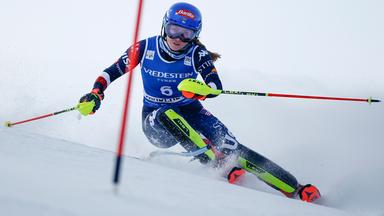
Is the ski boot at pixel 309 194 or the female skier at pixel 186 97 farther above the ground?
the female skier at pixel 186 97

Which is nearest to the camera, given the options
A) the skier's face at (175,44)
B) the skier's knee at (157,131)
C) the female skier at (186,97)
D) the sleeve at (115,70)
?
the female skier at (186,97)

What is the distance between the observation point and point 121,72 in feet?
15.1

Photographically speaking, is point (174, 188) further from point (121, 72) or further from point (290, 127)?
point (290, 127)

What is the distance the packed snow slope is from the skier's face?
1920 mm

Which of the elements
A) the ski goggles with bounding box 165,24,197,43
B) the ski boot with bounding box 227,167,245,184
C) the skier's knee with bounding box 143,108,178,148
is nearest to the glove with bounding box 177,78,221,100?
the skier's knee with bounding box 143,108,178,148

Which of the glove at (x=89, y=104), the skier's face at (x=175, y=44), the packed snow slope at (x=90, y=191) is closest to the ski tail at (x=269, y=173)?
the skier's face at (x=175, y=44)

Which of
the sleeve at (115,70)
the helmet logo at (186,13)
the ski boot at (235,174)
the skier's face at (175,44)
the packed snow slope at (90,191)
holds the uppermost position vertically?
the helmet logo at (186,13)

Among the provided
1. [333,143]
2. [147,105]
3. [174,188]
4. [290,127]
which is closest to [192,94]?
[147,105]

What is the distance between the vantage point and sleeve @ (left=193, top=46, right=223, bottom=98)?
4.20 metres

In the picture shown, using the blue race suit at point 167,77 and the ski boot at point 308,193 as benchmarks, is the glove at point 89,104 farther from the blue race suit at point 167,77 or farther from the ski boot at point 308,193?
the ski boot at point 308,193

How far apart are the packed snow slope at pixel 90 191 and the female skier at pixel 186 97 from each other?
4.60 ft

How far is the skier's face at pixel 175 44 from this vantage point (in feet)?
13.6

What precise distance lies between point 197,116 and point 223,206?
255 centimetres

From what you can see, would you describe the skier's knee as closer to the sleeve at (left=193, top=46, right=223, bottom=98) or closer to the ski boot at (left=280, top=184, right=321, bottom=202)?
the sleeve at (left=193, top=46, right=223, bottom=98)
